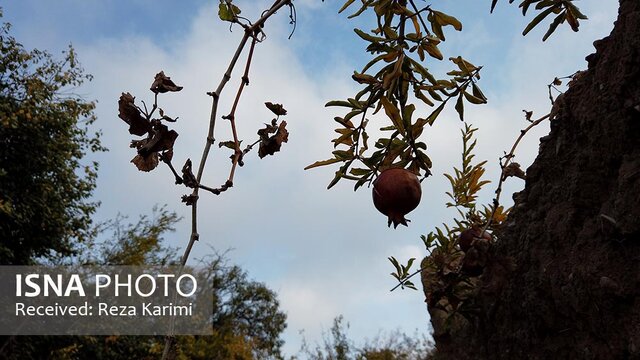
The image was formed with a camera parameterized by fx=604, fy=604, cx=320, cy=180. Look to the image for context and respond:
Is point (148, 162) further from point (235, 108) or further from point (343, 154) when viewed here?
point (343, 154)

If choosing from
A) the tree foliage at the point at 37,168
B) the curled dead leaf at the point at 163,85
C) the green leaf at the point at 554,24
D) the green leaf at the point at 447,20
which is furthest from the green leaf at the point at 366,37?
the tree foliage at the point at 37,168

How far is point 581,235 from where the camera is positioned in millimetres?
1318

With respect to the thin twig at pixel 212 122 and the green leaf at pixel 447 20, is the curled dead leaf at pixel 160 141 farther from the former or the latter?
the green leaf at pixel 447 20

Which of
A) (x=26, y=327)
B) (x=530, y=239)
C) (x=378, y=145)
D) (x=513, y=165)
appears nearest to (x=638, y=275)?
(x=530, y=239)

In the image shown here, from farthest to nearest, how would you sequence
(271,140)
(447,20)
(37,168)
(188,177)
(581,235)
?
(37,168), (447,20), (581,235), (271,140), (188,177)

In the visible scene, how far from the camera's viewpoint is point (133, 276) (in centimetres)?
1594

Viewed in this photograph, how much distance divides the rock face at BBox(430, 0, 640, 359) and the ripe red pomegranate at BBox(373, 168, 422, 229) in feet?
1.16

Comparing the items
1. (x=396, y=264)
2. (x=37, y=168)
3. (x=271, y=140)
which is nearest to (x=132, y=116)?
(x=271, y=140)

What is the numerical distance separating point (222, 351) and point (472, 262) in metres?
19.2

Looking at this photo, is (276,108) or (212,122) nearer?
(212,122)

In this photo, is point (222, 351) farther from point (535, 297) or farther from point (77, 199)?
point (535, 297)

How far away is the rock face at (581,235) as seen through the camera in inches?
45.8

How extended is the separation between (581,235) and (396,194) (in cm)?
41

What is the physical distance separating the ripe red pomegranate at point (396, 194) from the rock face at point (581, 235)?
0.35 metres
